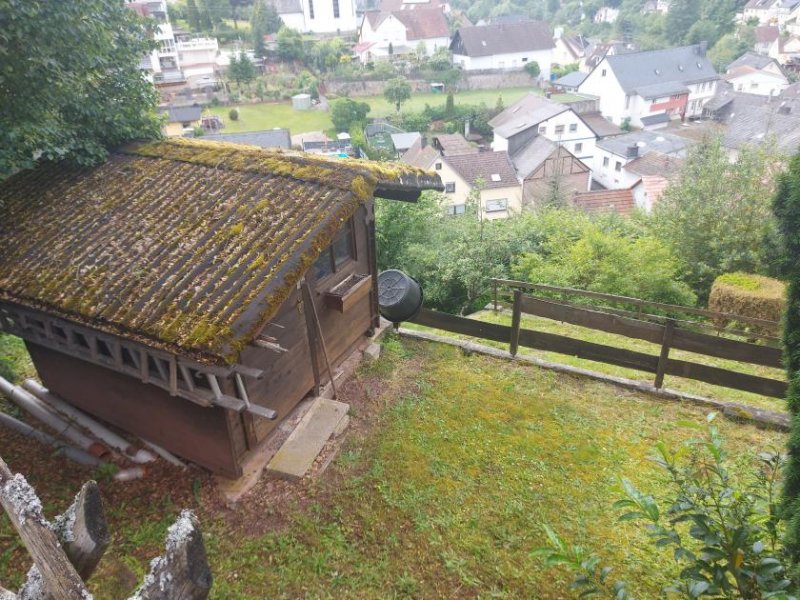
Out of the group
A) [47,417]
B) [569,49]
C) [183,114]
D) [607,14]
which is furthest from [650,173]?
[607,14]

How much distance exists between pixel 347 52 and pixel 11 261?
239ft

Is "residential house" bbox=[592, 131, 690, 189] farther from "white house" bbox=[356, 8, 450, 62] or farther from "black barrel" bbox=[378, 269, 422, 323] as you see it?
"white house" bbox=[356, 8, 450, 62]

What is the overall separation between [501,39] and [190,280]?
77505 mm

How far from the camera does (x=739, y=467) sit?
6.46m

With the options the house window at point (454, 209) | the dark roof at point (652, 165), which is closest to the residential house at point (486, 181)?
the house window at point (454, 209)

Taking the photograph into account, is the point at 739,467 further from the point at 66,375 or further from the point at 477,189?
the point at 477,189

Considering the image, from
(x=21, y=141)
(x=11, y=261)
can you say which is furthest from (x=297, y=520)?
(x=21, y=141)

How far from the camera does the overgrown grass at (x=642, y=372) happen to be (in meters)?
8.50

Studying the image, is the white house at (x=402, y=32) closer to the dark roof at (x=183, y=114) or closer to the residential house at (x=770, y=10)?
the dark roof at (x=183, y=114)

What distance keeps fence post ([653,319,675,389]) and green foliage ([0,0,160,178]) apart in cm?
940

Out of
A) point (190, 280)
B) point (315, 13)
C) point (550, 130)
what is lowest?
point (550, 130)

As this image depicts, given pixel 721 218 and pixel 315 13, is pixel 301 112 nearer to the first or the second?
pixel 315 13

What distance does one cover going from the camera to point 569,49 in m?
82.6

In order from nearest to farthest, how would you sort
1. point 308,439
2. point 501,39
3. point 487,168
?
point 308,439, point 487,168, point 501,39
